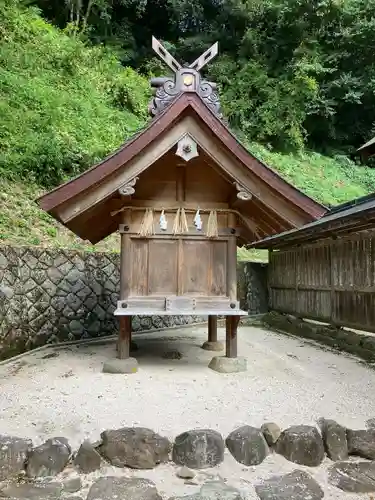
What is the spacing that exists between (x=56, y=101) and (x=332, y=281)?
36.2 feet

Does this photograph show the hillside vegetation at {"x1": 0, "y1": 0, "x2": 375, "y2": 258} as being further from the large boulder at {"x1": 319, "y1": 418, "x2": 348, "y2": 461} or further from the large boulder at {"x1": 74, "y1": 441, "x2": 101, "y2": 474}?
the large boulder at {"x1": 319, "y1": 418, "x2": 348, "y2": 461}

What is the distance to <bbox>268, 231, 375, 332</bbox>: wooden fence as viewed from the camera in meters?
7.86

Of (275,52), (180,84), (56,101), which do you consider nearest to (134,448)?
(180,84)

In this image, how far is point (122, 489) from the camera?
3537mm

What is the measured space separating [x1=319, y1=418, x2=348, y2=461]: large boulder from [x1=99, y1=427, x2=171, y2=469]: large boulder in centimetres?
157

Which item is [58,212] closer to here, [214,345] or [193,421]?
[193,421]

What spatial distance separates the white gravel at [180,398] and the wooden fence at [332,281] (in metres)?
1.27

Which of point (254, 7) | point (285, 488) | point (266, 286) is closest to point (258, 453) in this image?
point (285, 488)

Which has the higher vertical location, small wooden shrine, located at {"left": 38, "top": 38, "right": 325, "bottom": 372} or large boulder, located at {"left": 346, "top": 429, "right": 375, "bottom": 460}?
small wooden shrine, located at {"left": 38, "top": 38, "right": 325, "bottom": 372}

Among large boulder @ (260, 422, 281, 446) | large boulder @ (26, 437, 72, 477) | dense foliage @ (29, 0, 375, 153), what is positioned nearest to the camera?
large boulder @ (26, 437, 72, 477)

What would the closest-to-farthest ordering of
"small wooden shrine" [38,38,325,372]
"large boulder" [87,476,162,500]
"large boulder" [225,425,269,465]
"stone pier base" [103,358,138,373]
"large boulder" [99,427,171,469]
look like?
"large boulder" [87,476,162,500] < "large boulder" [99,427,171,469] < "large boulder" [225,425,269,465] < "small wooden shrine" [38,38,325,372] < "stone pier base" [103,358,138,373]

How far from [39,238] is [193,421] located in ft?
23.4

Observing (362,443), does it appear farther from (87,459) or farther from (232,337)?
(87,459)

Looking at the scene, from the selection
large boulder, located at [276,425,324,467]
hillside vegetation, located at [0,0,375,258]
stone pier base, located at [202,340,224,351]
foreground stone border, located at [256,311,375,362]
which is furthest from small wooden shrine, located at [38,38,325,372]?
hillside vegetation, located at [0,0,375,258]
